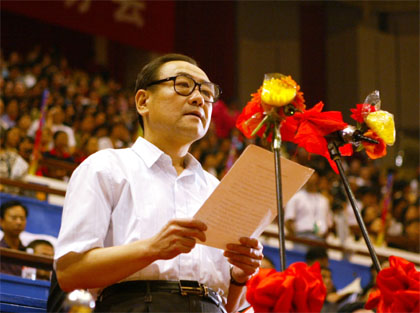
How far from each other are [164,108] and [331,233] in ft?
16.5

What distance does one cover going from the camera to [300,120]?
1.59 metres

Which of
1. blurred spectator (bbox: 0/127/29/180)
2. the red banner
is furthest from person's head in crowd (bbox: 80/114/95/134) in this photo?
the red banner

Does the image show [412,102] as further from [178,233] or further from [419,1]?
[178,233]

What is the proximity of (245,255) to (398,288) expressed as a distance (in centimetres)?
36

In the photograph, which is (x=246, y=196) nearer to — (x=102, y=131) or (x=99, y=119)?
(x=102, y=131)

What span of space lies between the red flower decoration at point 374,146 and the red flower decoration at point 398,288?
1.14 ft

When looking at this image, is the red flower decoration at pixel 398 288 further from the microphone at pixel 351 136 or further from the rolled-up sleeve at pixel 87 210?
the rolled-up sleeve at pixel 87 210

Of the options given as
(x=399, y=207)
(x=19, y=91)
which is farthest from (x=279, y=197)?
(x=399, y=207)

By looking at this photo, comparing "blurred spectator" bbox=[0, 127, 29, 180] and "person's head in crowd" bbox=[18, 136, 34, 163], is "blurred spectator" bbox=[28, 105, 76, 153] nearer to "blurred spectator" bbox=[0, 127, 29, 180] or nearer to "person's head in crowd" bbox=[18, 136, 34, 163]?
"person's head in crowd" bbox=[18, 136, 34, 163]

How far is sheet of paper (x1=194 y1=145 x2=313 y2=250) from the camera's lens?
1402 mm

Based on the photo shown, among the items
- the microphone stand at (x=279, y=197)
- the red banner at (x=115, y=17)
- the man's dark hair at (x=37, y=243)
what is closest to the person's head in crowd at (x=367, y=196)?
the red banner at (x=115, y=17)

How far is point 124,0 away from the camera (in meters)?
10.1

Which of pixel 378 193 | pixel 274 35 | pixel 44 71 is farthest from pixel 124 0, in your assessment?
pixel 378 193

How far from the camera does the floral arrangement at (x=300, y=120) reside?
1.49m
